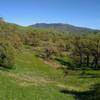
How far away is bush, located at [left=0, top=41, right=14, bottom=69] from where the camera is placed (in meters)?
69.5

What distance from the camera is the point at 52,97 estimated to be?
46.6 m

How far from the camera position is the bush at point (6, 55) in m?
69.5

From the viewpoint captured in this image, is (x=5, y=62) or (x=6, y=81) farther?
(x=5, y=62)

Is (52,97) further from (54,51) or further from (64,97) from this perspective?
(54,51)

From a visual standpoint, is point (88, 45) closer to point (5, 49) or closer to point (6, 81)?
point (5, 49)

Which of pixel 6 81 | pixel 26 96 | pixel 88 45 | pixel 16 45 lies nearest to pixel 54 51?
pixel 88 45

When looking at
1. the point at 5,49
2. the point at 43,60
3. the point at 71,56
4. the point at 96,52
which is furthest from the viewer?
the point at 71,56

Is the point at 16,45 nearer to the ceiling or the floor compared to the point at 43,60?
nearer to the ceiling

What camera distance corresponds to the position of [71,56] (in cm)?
15012

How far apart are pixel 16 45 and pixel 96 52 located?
49883 mm

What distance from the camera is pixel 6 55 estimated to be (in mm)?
70750

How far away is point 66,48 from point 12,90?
118200 millimetres

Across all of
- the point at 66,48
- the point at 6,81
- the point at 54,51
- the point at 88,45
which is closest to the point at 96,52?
the point at 88,45

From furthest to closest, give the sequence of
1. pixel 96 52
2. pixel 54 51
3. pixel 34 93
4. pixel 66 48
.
A: pixel 66 48 < pixel 54 51 < pixel 96 52 < pixel 34 93
